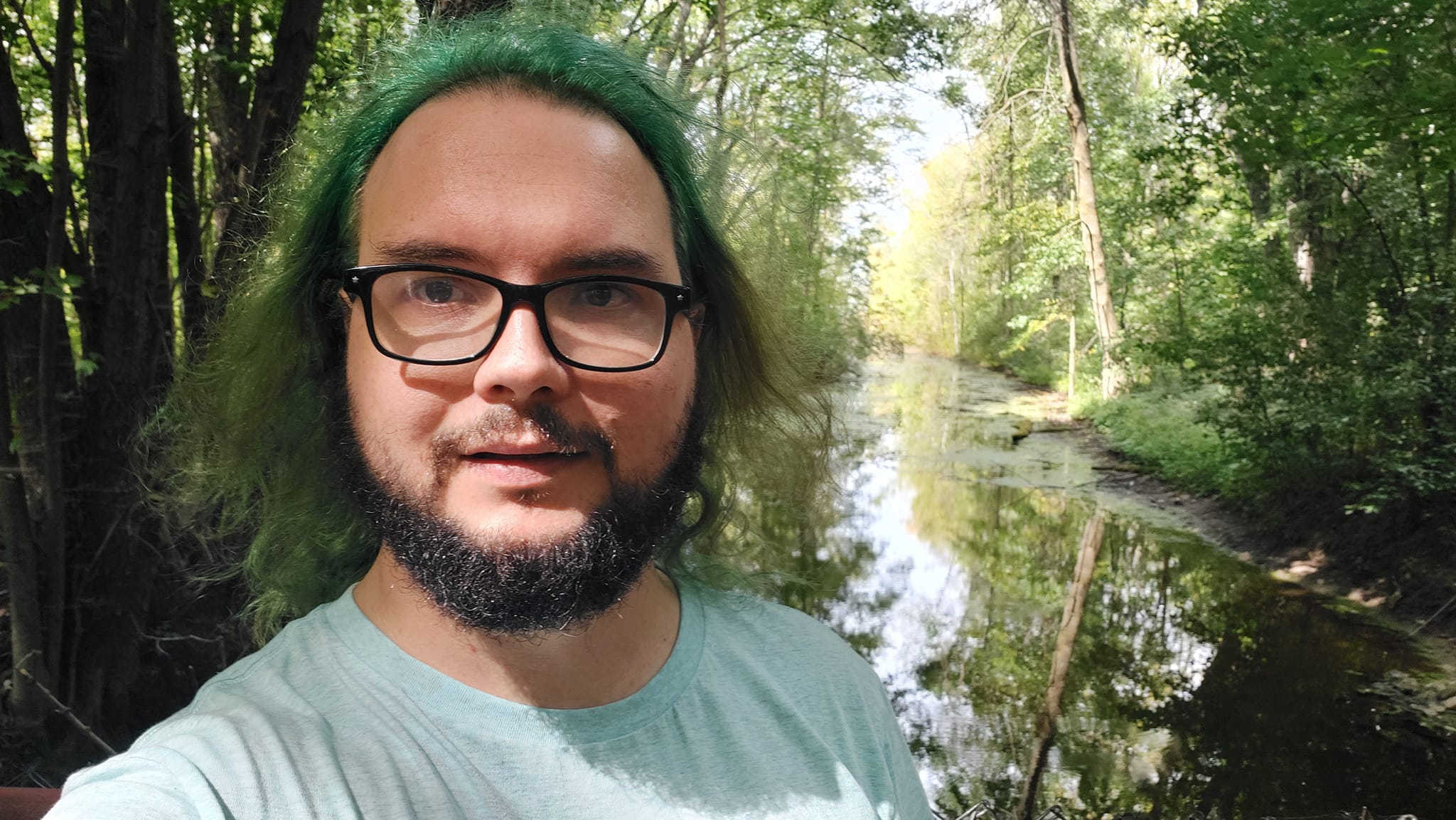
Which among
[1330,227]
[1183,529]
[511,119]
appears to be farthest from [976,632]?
[511,119]

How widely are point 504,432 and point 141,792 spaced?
42 centimetres

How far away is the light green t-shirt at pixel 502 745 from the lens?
2.52 ft

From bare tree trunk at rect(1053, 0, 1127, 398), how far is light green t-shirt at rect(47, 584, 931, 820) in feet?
42.3

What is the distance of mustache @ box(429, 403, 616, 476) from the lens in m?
0.88

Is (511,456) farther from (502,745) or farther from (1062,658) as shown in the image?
(1062,658)

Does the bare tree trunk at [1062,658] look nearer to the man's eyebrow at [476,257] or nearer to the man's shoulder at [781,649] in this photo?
the man's shoulder at [781,649]

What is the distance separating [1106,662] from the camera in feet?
20.3

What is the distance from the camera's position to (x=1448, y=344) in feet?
21.3

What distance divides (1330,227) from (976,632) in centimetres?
523

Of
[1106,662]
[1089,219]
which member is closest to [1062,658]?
[1106,662]

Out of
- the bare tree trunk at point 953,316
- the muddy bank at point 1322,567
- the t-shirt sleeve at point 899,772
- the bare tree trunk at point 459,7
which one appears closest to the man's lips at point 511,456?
the t-shirt sleeve at point 899,772

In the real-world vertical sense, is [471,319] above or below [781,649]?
above

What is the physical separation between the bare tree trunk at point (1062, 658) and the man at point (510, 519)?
4161mm

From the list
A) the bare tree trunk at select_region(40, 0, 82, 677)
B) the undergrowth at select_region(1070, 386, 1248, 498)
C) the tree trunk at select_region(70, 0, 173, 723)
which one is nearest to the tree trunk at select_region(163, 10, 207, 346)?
the tree trunk at select_region(70, 0, 173, 723)
